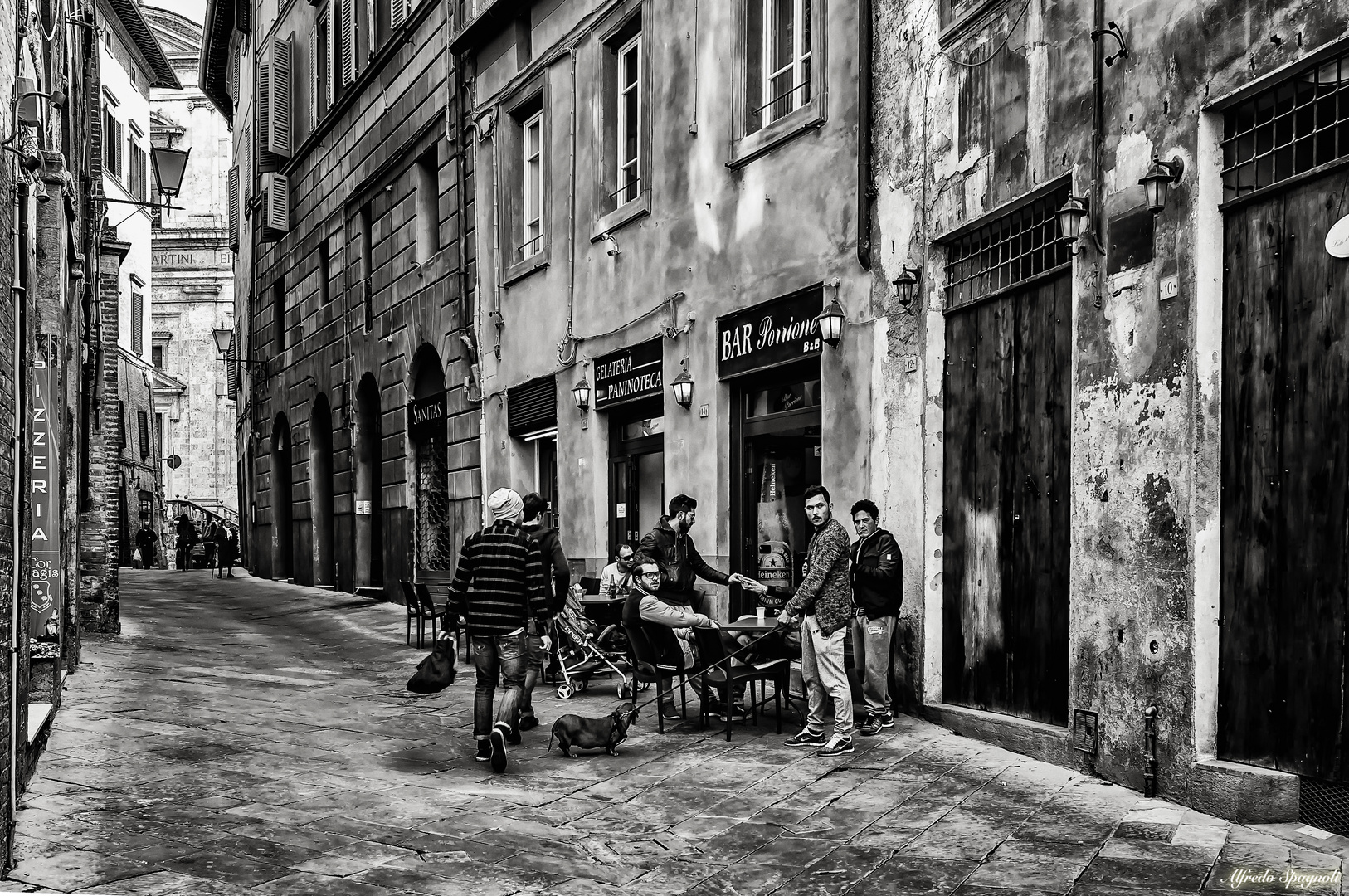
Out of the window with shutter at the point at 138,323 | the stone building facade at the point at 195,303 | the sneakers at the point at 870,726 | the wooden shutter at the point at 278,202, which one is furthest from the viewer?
the stone building facade at the point at 195,303

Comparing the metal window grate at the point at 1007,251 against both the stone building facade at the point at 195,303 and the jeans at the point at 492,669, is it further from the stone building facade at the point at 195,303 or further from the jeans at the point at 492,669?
the stone building facade at the point at 195,303

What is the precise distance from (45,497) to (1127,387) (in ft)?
22.5

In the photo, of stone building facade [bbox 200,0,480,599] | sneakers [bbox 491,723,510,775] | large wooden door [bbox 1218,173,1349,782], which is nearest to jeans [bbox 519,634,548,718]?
sneakers [bbox 491,723,510,775]

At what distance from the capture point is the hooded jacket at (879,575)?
32.5ft

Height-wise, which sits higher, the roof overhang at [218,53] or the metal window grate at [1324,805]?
the roof overhang at [218,53]

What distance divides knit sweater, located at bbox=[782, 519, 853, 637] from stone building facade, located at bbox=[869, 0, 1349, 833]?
1106 mm

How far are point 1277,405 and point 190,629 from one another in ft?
49.8

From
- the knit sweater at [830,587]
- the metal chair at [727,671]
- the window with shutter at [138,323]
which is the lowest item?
the metal chair at [727,671]

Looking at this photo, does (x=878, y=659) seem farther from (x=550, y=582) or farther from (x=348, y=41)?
(x=348, y=41)

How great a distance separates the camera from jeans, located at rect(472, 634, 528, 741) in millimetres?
9320

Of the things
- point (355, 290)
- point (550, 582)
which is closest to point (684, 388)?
point (550, 582)

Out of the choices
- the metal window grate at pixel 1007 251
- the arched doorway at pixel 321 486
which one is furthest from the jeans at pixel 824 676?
the arched doorway at pixel 321 486

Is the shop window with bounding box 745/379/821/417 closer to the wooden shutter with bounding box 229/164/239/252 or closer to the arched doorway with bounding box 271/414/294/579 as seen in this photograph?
the arched doorway with bounding box 271/414/294/579

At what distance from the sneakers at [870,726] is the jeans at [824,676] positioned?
0.33 metres
